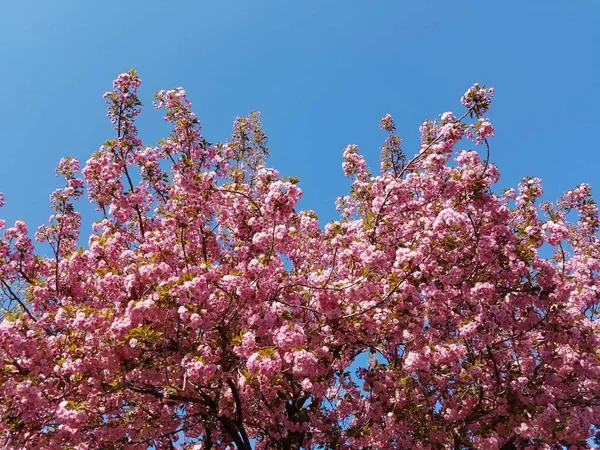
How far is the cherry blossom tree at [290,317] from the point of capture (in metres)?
7.70

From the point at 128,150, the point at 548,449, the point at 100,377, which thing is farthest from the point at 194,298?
the point at 548,449

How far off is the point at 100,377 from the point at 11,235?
4921mm

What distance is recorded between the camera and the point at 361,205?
491 inches

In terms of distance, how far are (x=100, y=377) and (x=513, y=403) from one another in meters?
7.67

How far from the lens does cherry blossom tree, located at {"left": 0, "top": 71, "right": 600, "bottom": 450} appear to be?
7703mm

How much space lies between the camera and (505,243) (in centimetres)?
869

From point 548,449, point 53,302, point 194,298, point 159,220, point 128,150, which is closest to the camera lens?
point 194,298

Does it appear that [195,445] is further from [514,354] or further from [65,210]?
[514,354]

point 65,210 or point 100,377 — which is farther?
point 65,210

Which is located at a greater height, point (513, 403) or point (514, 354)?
point (514, 354)

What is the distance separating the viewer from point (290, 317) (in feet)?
28.5

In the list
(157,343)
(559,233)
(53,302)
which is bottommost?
(157,343)

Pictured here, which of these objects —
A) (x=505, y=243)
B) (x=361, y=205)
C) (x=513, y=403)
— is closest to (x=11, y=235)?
(x=361, y=205)

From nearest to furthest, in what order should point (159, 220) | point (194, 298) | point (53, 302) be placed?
point (194, 298) → point (53, 302) → point (159, 220)
